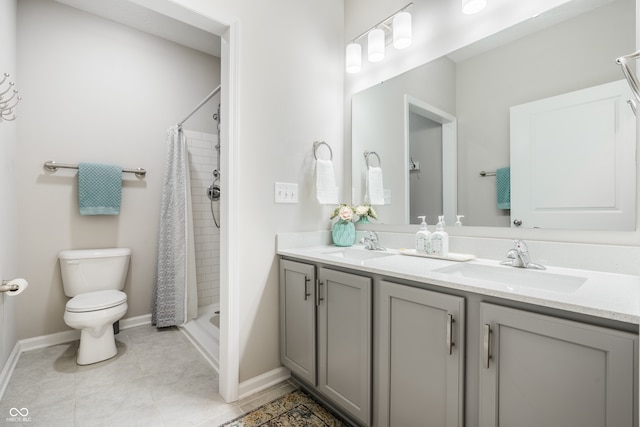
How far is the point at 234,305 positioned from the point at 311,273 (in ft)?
1.58

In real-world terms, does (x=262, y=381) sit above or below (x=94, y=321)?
below

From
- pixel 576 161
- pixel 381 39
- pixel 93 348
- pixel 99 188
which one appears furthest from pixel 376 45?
pixel 93 348

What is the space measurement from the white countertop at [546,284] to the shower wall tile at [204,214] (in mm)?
1900

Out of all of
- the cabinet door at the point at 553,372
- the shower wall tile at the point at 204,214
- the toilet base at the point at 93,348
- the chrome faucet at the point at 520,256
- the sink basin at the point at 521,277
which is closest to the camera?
the cabinet door at the point at 553,372

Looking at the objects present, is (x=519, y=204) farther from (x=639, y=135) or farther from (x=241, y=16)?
(x=241, y=16)

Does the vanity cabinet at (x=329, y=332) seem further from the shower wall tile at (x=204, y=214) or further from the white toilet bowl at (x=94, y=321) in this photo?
the shower wall tile at (x=204, y=214)

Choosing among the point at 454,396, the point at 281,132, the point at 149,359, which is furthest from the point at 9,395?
the point at 454,396

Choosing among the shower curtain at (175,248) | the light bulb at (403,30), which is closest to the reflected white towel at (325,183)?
the light bulb at (403,30)

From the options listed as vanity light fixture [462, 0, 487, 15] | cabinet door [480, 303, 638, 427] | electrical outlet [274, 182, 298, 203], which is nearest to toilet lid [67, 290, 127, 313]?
electrical outlet [274, 182, 298, 203]

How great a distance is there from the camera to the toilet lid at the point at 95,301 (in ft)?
6.39

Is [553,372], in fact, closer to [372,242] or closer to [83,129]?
[372,242]

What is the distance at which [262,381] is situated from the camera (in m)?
1.74

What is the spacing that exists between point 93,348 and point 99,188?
1.22m

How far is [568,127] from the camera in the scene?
1.21 metres
